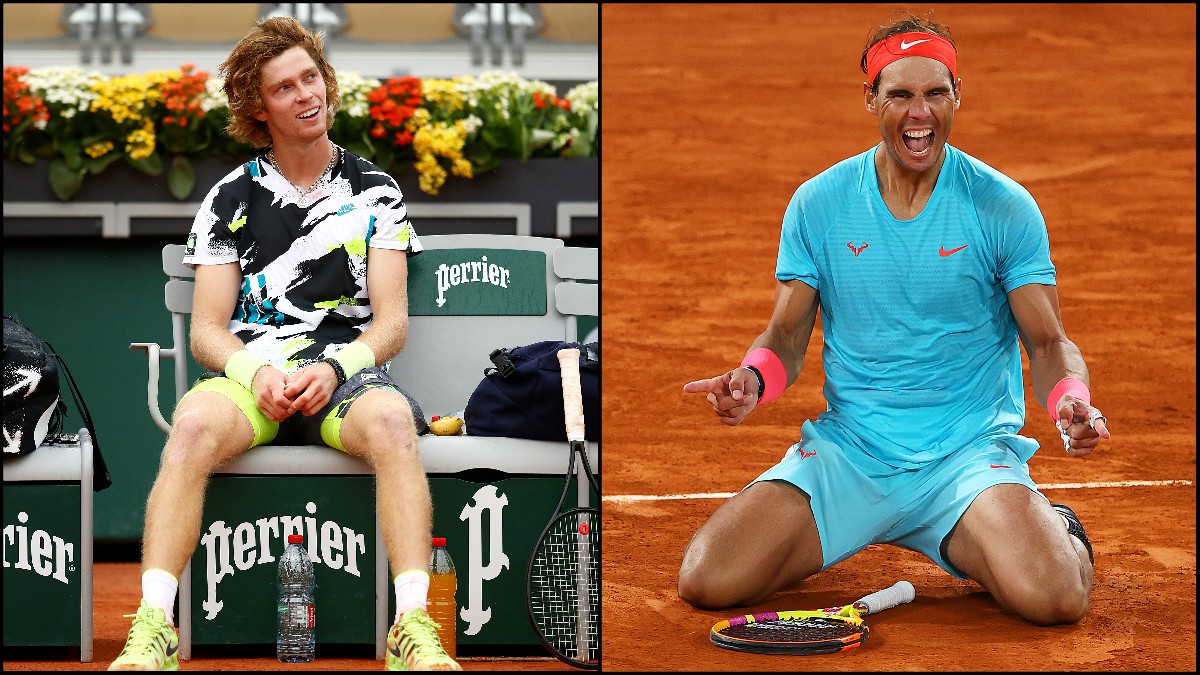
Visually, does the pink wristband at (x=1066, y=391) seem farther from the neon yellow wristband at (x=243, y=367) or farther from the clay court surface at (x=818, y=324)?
the neon yellow wristband at (x=243, y=367)

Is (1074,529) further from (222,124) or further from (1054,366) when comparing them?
(222,124)

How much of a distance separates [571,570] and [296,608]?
2.17 feet

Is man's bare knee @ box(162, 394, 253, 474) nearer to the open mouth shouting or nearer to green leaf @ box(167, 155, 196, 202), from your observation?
the open mouth shouting

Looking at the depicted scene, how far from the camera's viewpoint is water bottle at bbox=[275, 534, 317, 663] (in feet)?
12.1

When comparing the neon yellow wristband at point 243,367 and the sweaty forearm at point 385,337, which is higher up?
the sweaty forearm at point 385,337

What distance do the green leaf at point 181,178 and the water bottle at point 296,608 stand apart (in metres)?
1.95

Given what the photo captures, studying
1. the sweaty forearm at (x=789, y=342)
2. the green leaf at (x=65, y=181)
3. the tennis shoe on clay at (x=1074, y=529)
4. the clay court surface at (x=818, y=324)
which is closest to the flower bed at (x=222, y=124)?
the green leaf at (x=65, y=181)

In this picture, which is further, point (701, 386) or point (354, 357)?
point (354, 357)

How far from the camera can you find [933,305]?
3.90 metres

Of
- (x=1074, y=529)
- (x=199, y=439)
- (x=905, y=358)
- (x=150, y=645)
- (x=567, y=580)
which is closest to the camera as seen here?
(x=150, y=645)

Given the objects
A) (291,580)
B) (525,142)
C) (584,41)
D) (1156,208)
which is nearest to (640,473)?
(525,142)

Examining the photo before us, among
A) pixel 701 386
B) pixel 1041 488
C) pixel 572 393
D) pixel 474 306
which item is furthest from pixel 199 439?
pixel 1041 488

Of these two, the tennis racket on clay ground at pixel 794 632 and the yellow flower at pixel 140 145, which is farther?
the yellow flower at pixel 140 145

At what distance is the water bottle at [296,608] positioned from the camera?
3.68 meters
